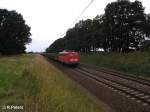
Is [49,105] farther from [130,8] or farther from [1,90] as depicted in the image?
[130,8]

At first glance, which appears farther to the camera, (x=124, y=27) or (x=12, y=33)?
(x=12, y=33)

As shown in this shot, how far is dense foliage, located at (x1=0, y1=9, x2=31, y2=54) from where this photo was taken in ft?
296

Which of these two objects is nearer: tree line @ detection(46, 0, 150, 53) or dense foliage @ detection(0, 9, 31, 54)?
tree line @ detection(46, 0, 150, 53)

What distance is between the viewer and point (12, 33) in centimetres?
9294

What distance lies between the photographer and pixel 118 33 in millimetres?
62000

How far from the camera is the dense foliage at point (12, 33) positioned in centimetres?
9025

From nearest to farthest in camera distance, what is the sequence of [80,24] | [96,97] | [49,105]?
[49,105], [96,97], [80,24]

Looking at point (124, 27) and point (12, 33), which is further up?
point (12, 33)

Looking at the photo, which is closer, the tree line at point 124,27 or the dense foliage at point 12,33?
the tree line at point 124,27

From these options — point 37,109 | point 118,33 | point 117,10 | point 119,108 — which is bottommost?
point 119,108

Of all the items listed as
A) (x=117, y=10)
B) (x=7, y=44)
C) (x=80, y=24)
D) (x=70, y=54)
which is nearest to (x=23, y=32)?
(x=7, y=44)

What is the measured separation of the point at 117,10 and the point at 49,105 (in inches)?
2244

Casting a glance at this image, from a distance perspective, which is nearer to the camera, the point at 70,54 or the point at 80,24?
the point at 70,54

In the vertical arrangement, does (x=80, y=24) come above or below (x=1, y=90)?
above
